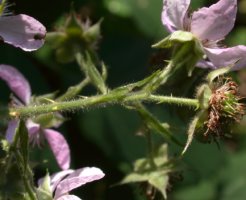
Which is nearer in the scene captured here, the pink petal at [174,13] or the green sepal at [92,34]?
the pink petal at [174,13]

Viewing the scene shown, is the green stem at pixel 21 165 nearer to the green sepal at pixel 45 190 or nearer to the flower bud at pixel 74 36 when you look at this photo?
the green sepal at pixel 45 190

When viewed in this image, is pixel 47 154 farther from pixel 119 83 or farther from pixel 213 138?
pixel 213 138

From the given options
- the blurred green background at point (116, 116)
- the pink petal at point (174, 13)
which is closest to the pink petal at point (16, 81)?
the blurred green background at point (116, 116)

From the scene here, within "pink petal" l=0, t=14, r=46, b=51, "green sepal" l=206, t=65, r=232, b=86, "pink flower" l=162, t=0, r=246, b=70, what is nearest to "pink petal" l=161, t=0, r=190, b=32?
"pink flower" l=162, t=0, r=246, b=70

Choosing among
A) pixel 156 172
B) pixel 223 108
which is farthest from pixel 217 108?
pixel 156 172

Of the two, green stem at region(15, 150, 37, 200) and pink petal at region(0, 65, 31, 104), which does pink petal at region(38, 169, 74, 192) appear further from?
pink petal at region(0, 65, 31, 104)

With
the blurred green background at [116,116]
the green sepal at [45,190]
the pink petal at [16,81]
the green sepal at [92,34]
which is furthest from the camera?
the blurred green background at [116,116]
